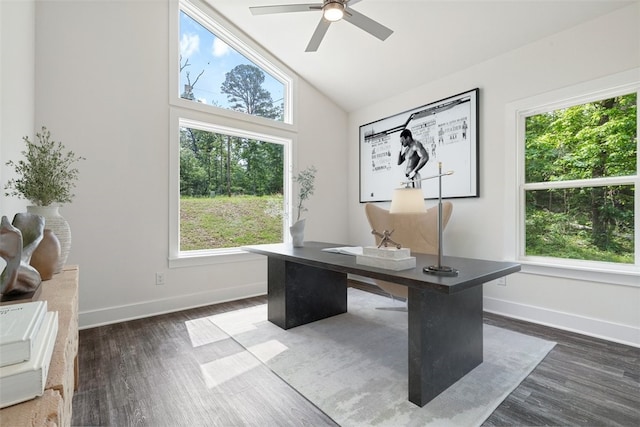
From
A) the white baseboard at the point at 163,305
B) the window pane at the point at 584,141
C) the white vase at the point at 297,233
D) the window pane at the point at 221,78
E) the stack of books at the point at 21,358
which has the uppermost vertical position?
the window pane at the point at 221,78

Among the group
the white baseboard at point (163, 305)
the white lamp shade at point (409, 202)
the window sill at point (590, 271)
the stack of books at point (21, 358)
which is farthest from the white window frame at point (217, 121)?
the window sill at point (590, 271)

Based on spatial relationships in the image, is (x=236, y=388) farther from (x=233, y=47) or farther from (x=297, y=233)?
(x=233, y=47)

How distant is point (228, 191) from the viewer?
3639 mm

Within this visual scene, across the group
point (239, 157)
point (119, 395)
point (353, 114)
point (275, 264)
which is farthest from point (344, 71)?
point (119, 395)

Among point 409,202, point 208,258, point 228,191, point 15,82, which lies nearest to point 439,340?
point 409,202

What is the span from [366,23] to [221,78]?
6.86 feet

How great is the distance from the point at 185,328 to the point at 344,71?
3.36m

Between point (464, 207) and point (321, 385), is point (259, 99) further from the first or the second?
point (321, 385)

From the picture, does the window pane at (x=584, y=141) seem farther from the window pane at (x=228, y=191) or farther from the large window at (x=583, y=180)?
the window pane at (x=228, y=191)

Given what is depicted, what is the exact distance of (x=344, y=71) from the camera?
3.75 metres

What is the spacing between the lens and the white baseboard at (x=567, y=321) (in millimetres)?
2254

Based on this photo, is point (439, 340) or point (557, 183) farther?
point (557, 183)

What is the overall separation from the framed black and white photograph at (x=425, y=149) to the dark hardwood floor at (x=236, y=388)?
1657 mm

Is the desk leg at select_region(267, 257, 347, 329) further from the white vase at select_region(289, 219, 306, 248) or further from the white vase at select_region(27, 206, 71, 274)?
the white vase at select_region(27, 206, 71, 274)
